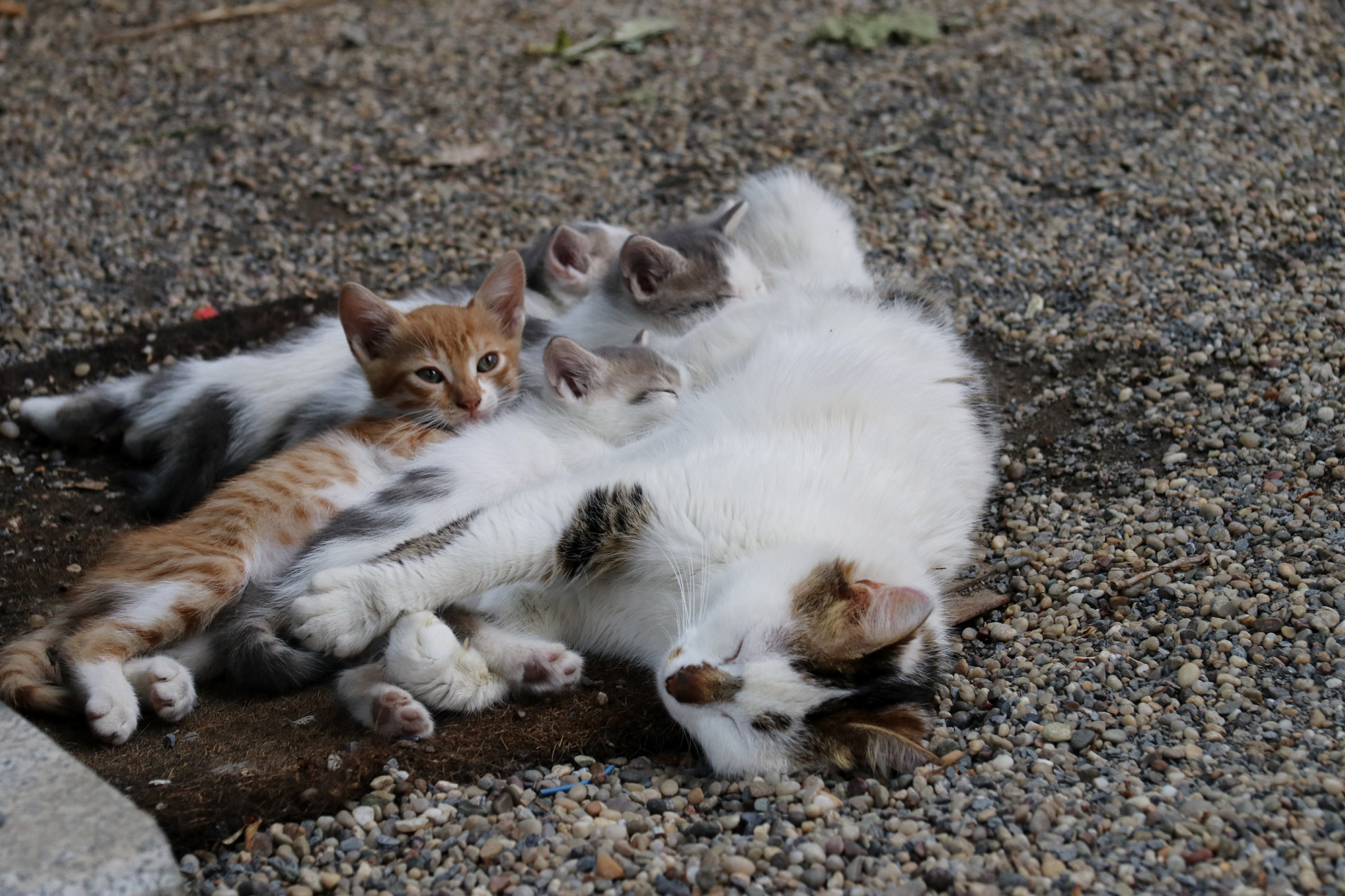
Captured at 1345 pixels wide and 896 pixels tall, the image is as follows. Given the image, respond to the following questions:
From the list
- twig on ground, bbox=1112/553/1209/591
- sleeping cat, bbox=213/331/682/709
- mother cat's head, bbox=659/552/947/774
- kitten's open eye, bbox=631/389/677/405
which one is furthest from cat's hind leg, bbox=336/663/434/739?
twig on ground, bbox=1112/553/1209/591

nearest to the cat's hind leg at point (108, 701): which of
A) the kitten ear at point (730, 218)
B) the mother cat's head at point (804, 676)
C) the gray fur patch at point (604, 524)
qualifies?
the gray fur patch at point (604, 524)

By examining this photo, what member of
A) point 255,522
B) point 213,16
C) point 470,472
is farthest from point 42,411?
point 213,16

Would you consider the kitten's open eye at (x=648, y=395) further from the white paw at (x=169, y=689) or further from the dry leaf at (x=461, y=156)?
the dry leaf at (x=461, y=156)

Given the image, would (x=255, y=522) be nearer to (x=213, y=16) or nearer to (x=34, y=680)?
(x=34, y=680)

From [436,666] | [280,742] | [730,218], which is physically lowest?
[280,742]

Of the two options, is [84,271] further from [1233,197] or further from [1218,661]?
[1233,197]

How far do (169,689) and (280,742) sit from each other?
294mm

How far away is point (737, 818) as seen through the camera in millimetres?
2326

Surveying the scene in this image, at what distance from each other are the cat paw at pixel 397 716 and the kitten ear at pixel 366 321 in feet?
4.31

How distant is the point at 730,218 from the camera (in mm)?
4027

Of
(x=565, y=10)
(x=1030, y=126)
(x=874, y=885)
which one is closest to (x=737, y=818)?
(x=874, y=885)

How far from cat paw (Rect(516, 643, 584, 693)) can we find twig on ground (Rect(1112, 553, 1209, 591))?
1484 millimetres

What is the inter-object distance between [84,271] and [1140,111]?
509cm

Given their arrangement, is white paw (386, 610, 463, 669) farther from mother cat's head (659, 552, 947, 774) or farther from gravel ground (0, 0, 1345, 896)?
mother cat's head (659, 552, 947, 774)
